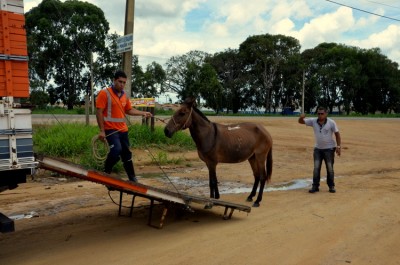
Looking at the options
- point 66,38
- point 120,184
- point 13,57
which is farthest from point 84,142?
point 66,38

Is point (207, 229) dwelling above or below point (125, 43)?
below

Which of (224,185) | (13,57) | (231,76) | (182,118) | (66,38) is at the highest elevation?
(66,38)

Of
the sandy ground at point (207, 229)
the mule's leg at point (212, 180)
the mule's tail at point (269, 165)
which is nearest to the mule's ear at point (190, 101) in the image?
the mule's leg at point (212, 180)

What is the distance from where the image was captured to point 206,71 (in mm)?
42938

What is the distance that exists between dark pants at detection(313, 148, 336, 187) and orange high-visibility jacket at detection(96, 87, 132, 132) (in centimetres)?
491

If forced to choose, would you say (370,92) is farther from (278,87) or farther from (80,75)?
(80,75)

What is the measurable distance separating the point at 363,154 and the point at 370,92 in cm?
4649

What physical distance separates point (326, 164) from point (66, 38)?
38.4 metres

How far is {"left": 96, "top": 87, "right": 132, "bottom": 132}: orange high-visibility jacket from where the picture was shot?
5805mm

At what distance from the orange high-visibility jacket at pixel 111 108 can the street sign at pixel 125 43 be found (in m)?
5.46

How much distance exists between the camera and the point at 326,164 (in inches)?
356

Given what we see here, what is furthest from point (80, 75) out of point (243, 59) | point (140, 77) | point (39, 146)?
point (39, 146)

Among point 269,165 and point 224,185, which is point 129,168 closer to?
point 269,165

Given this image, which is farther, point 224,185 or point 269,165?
point 224,185
